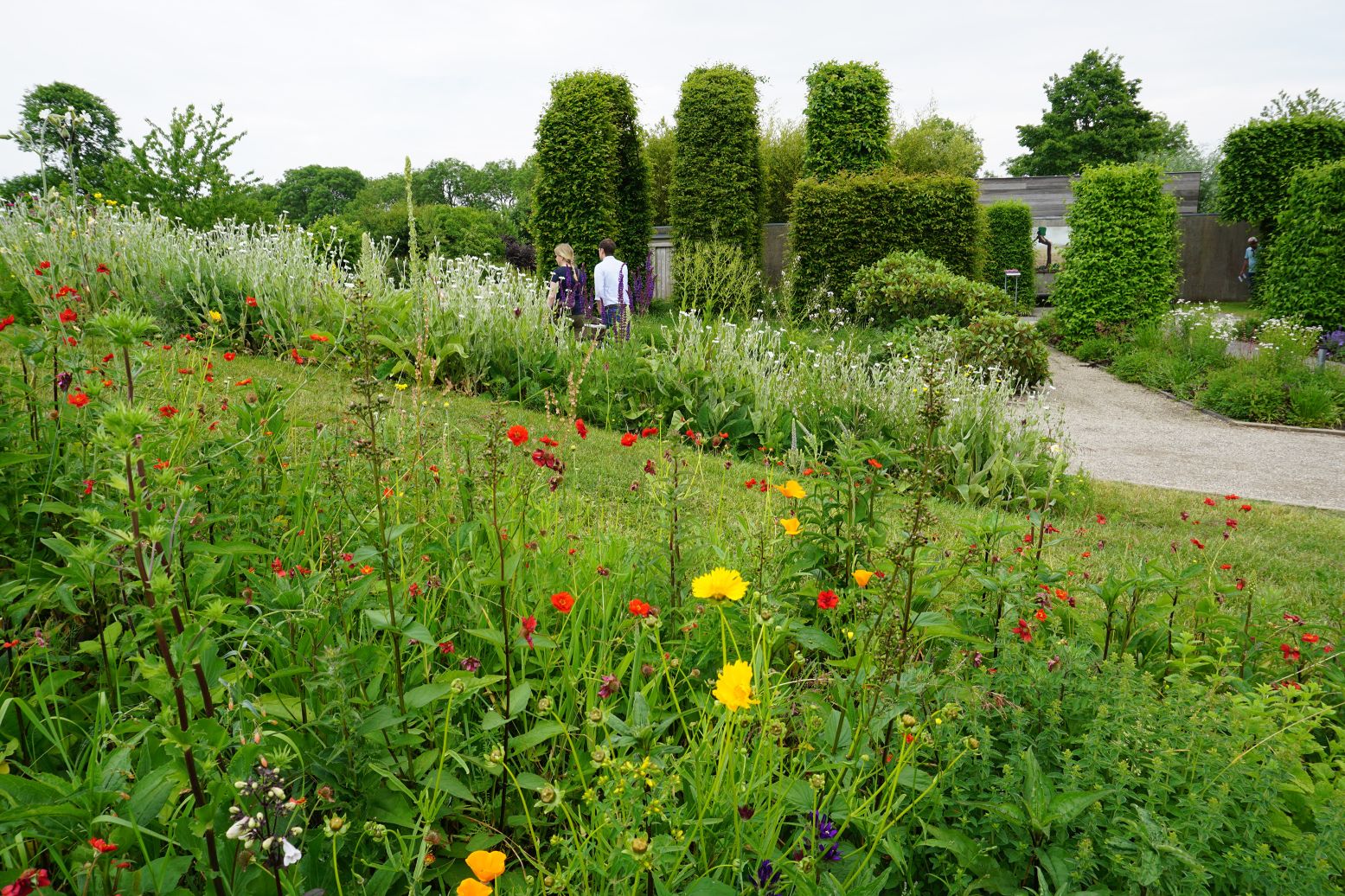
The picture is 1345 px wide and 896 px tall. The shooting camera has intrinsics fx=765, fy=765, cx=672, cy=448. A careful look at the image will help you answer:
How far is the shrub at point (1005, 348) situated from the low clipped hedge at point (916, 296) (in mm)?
748

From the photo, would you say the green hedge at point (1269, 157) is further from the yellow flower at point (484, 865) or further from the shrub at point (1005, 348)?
the yellow flower at point (484, 865)

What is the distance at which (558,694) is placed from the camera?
1.83 m

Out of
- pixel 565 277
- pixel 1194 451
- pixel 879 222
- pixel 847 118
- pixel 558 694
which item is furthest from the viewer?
pixel 847 118

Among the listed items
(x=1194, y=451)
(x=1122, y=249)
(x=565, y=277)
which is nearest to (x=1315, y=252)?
(x=1122, y=249)

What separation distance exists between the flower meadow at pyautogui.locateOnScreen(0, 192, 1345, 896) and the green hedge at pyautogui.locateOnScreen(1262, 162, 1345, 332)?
1210 cm

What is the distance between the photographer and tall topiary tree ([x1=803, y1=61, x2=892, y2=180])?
46.3ft

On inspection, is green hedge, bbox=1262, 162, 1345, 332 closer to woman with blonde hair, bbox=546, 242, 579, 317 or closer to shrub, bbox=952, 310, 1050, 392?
shrub, bbox=952, 310, 1050, 392

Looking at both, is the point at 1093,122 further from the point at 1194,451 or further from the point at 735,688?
the point at 735,688

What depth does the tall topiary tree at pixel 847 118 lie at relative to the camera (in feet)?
46.3

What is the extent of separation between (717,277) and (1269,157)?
13285 mm

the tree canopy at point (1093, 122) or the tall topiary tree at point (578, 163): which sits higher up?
the tree canopy at point (1093, 122)

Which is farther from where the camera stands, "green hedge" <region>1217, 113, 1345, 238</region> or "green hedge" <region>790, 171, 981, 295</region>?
"green hedge" <region>1217, 113, 1345, 238</region>

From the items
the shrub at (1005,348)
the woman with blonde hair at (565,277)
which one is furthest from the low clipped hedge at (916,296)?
the woman with blonde hair at (565,277)

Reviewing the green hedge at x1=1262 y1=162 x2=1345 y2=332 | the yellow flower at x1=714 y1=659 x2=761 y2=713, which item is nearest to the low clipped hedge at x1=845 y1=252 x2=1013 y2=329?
the green hedge at x1=1262 y1=162 x2=1345 y2=332
